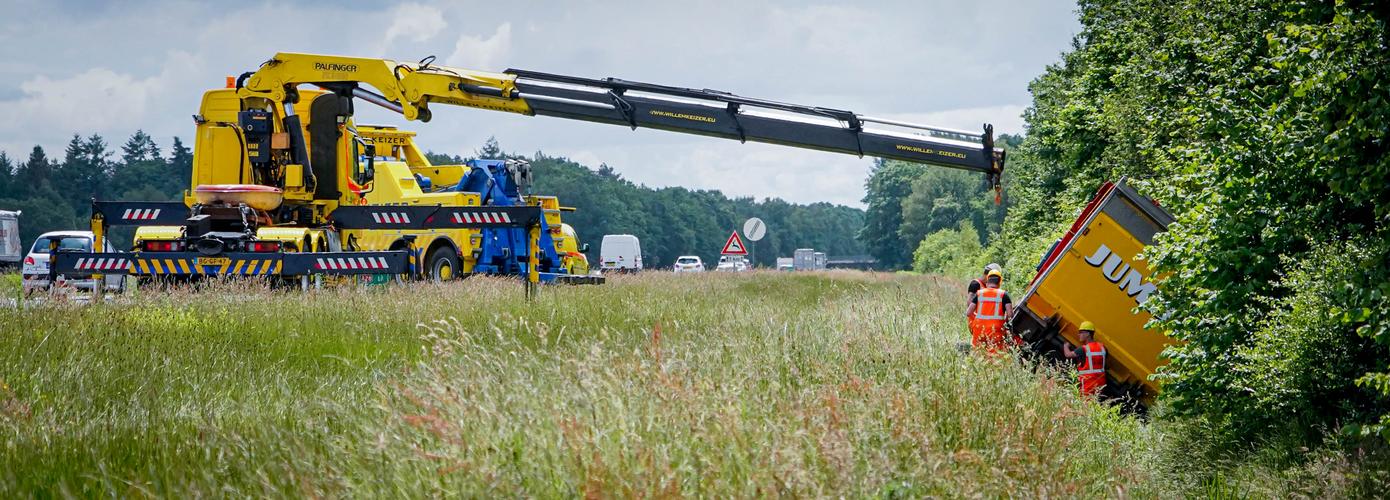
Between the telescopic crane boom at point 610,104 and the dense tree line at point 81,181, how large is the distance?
213 feet

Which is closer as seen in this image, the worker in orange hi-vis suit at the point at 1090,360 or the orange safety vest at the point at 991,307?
the worker in orange hi-vis suit at the point at 1090,360

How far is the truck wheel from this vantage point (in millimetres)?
22438

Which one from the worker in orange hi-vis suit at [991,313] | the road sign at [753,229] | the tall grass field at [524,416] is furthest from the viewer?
the road sign at [753,229]

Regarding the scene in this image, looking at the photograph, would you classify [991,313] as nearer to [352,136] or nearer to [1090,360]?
[1090,360]

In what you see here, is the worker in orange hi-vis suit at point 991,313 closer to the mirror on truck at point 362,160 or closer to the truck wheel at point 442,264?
the mirror on truck at point 362,160

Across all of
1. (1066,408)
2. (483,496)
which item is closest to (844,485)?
(483,496)

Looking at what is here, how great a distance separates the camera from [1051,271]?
12.8 meters

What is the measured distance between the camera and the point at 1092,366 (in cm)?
1212

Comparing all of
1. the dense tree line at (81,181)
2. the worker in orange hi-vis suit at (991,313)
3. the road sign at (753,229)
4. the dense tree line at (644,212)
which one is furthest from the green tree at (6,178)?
the worker in orange hi-vis suit at (991,313)

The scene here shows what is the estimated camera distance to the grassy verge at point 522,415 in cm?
484

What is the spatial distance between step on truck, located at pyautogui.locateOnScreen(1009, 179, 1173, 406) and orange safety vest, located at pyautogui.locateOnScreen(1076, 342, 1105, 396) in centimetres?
31

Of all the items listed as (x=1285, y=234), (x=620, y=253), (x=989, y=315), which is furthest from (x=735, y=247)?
(x=1285, y=234)

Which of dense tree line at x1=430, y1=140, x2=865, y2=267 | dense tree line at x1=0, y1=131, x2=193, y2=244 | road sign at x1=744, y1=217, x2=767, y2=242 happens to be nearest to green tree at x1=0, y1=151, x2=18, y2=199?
dense tree line at x1=0, y1=131, x2=193, y2=244

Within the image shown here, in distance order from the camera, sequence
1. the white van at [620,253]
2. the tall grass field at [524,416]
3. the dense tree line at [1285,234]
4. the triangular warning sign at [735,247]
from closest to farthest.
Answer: the tall grass field at [524,416] → the dense tree line at [1285,234] → the triangular warning sign at [735,247] → the white van at [620,253]
